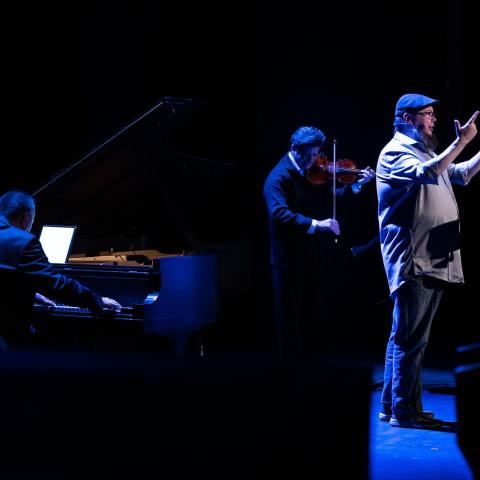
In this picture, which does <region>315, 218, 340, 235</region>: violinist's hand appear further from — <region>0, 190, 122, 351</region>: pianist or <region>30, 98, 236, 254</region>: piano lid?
<region>0, 190, 122, 351</region>: pianist

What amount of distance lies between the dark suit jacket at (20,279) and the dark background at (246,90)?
5.10 ft

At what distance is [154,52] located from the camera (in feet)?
22.1

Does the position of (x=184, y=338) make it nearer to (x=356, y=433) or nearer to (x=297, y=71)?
Result: (x=297, y=71)

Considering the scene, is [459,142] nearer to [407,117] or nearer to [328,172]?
[407,117]

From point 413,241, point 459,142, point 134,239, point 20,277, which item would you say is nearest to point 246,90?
point 134,239

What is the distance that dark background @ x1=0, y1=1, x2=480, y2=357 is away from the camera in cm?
557

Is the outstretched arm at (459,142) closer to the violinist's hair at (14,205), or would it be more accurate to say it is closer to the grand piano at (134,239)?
the grand piano at (134,239)

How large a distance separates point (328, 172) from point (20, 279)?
1.83 metres

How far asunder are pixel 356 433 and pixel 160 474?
0.35 meters

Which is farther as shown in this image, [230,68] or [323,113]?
[230,68]

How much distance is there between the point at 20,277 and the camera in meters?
3.63

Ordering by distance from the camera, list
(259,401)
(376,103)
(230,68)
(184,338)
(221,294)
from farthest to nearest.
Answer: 1. (230,68)
2. (376,103)
3. (221,294)
4. (184,338)
5. (259,401)

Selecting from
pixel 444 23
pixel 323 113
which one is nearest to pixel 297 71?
pixel 323 113

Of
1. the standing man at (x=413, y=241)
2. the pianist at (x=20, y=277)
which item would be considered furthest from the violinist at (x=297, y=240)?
the pianist at (x=20, y=277)
